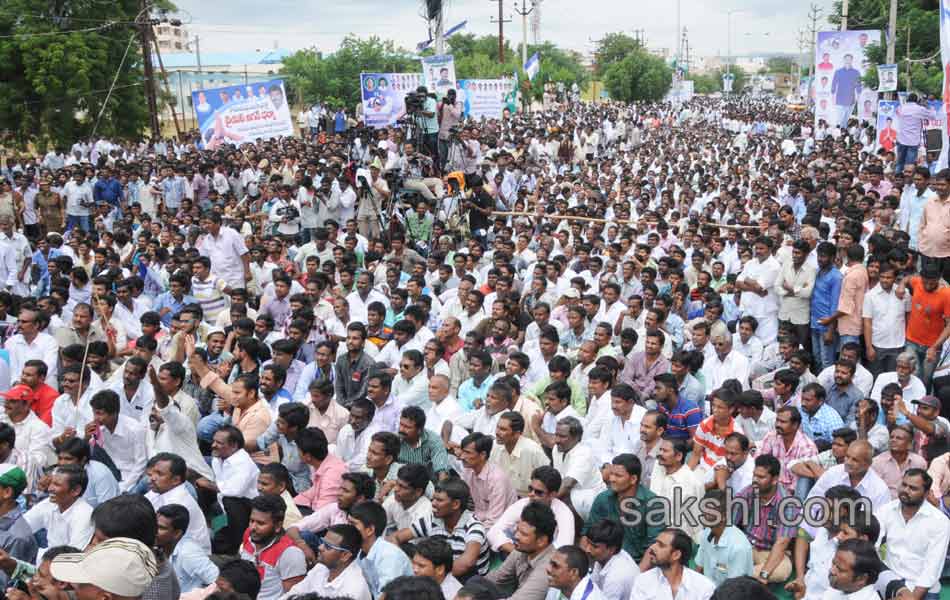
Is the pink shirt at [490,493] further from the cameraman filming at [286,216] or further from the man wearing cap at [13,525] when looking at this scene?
the cameraman filming at [286,216]

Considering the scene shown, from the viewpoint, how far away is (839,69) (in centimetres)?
1830

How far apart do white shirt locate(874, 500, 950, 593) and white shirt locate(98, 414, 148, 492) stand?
423 centimetres

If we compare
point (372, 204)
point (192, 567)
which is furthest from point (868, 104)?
point (192, 567)

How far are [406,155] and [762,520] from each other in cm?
835

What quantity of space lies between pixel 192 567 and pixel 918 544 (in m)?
3.54

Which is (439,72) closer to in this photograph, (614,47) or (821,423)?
(821,423)

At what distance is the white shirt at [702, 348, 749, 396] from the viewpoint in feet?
22.4

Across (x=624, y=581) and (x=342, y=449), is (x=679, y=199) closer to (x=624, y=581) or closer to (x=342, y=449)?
(x=342, y=449)

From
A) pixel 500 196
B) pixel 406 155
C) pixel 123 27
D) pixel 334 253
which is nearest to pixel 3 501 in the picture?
pixel 334 253

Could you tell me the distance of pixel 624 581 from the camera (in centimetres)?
431

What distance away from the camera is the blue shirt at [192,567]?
14.2 feet

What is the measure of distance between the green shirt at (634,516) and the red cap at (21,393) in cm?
348

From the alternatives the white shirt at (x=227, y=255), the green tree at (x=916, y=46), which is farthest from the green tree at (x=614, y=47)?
the white shirt at (x=227, y=255)

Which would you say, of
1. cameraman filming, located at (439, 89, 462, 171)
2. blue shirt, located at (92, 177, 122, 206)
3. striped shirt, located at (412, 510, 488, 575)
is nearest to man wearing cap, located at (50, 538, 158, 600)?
striped shirt, located at (412, 510, 488, 575)
